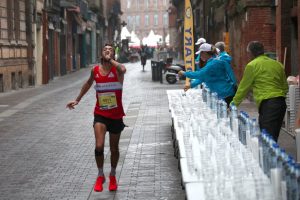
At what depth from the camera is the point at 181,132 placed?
9.05 meters

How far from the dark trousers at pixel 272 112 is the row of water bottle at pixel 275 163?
8.15 feet

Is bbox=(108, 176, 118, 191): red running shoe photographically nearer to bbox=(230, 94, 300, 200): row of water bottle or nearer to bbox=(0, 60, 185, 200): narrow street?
bbox=(0, 60, 185, 200): narrow street

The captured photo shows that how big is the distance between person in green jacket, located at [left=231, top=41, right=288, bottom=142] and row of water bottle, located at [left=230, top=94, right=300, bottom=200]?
239 centimetres

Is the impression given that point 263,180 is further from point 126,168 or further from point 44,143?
point 44,143

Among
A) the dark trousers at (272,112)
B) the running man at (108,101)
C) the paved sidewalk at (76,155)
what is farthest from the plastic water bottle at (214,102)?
the running man at (108,101)

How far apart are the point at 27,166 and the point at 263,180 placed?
6.49 m

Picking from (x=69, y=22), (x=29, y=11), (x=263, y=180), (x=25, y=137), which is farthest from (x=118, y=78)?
(x=69, y=22)

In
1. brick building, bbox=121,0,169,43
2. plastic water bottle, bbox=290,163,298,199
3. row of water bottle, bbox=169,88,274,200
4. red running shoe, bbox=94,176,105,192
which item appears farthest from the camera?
brick building, bbox=121,0,169,43

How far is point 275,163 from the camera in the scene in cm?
493

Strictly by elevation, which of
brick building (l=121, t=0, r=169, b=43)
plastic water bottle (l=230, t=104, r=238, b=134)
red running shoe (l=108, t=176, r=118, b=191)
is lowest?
red running shoe (l=108, t=176, r=118, b=191)

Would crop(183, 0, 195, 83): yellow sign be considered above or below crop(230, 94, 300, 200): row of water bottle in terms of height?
above

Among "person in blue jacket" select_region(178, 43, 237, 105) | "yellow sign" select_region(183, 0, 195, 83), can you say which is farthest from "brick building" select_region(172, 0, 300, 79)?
"person in blue jacket" select_region(178, 43, 237, 105)

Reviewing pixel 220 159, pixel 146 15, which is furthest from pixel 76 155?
pixel 146 15

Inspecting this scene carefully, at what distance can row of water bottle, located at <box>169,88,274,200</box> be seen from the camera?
201 inches
